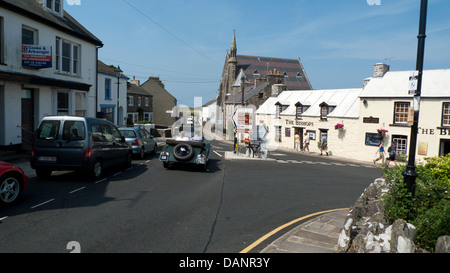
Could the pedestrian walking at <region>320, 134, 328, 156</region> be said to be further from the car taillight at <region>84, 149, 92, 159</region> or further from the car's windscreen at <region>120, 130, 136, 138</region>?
the car taillight at <region>84, 149, 92, 159</region>

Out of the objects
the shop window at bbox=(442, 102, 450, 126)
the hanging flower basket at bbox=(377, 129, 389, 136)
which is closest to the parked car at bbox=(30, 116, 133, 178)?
the hanging flower basket at bbox=(377, 129, 389, 136)

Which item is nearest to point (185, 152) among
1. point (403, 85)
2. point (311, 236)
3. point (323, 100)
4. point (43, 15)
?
point (311, 236)

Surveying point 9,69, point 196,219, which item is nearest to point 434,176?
point 196,219

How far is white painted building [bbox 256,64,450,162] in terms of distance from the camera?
23.2 m

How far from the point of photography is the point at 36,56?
585 inches

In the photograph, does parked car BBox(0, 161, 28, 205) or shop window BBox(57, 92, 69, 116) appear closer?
parked car BBox(0, 161, 28, 205)

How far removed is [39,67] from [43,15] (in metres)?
3.24

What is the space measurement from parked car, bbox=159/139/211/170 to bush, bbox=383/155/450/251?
7101 millimetres

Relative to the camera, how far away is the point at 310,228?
6539mm

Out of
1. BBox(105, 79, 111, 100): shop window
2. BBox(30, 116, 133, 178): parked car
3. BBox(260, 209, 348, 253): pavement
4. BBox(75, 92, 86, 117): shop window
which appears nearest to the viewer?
BBox(260, 209, 348, 253): pavement

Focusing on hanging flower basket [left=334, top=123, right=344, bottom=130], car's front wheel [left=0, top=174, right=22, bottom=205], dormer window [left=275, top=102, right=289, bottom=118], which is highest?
dormer window [left=275, top=102, right=289, bottom=118]

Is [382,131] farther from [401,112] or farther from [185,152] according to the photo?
[185,152]
